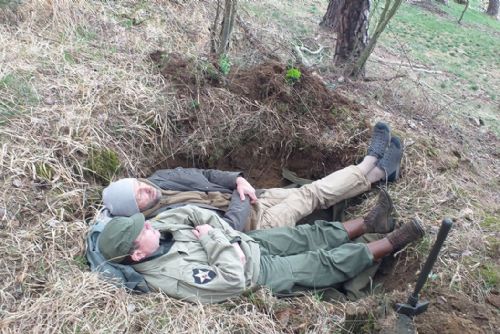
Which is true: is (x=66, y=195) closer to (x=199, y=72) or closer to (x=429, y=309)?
(x=199, y=72)

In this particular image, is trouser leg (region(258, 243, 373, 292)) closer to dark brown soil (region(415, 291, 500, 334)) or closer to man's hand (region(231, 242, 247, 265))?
man's hand (region(231, 242, 247, 265))

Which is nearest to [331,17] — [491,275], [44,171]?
[491,275]

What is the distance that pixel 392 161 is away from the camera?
429 centimetres

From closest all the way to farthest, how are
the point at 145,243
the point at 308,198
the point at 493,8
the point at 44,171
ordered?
the point at 145,243
the point at 44,171
the point at 308,198
the point at 493,8

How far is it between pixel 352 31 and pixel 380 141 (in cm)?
285

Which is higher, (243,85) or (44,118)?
(243,85)

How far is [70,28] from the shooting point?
5.34m

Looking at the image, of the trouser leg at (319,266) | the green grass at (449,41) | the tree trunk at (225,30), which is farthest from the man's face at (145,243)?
the green grass at (449,41)

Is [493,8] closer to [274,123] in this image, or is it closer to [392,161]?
[274,123]

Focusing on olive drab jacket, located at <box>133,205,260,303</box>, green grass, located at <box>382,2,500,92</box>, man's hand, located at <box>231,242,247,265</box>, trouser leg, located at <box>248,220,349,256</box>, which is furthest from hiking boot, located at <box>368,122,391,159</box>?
green grass, located at <box>382,2,500,92</box>

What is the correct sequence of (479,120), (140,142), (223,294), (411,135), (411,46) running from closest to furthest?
(223,294), (140,142), (411,135), (479,120), (411,46)

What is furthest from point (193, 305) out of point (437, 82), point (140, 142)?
point (437, 82)

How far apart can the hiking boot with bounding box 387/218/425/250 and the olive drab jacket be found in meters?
1.01

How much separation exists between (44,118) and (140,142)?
82cm
